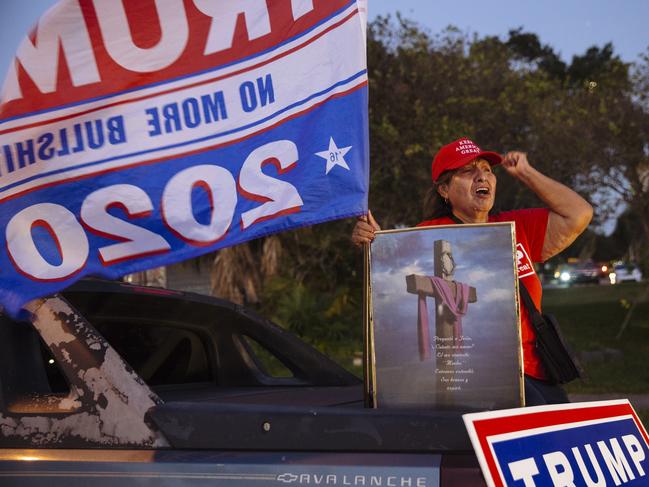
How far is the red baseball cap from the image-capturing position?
11.9 ft

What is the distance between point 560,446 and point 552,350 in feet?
3.11

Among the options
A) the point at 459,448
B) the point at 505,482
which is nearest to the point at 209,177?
the point at 459,448

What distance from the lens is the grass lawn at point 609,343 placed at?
11.5m

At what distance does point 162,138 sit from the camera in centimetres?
313

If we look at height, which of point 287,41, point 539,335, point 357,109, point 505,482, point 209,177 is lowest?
point 505,482

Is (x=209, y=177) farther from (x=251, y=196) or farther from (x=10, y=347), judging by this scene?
(x=10, y=347)

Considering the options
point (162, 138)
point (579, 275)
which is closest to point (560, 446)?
point (162, 138)

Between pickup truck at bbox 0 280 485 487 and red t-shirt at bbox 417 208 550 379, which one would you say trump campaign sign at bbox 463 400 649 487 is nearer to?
pickup truck at bbox 0 280 485 487

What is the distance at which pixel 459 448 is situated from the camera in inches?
100

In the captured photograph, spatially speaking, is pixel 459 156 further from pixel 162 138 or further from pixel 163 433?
pixel 163 433

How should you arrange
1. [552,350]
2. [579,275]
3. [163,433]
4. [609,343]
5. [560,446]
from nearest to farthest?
1. [560,446]
2. [163,433]
3. [552,350]
4. [609,343]
5. [579,275]

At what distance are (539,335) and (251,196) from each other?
121 centimetres

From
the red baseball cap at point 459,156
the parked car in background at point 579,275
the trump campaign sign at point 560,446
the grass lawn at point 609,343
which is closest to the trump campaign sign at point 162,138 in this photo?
the red baseball cap at point 459,156

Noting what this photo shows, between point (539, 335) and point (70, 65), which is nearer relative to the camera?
point (70, 65)
